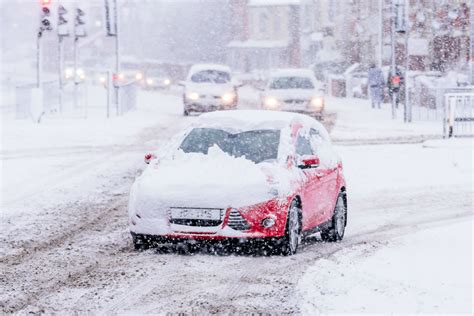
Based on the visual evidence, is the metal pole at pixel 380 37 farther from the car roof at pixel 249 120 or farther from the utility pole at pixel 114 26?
the car roof at pixel 249 120

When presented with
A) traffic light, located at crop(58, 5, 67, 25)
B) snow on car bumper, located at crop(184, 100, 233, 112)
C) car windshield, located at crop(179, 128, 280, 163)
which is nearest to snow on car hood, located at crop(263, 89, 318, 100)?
snow on car bumper, located at crop(184, 100, 233, 112)

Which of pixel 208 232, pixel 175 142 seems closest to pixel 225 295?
pixel 208 232

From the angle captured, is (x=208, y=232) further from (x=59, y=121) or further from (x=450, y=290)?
(x=59, y=121)

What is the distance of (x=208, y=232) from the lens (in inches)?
400

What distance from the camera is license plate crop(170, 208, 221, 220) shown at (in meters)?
10.1

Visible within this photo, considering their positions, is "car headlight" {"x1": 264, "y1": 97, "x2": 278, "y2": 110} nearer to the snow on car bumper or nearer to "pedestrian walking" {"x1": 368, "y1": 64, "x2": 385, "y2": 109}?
the snow on car bumper

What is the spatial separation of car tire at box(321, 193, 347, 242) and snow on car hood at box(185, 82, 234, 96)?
25114 millimetres

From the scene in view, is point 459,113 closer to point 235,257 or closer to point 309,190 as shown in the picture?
point 309,190

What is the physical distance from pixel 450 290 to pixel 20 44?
161799mm

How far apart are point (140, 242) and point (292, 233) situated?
4.75ft

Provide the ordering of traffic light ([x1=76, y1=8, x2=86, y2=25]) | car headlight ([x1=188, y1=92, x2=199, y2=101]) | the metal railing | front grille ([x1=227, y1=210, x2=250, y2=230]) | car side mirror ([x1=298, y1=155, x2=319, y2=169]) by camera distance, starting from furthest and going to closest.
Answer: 1. traffic light ([x1=76, y1=8, x2=86, y2=25])
2. car headlight ([x1=188, y1=92, x2=199, y2=101])
3. the metal railing
4. car side mirror ([x1=298, y1=155, x2=319, y2=169])
5. front grille ([x1=227, y1=210, x2=250, y2=230])

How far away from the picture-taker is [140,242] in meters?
10.5

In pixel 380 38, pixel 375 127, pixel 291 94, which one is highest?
pixel 380 38

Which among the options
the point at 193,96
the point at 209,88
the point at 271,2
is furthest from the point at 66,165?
the point at 271,2
